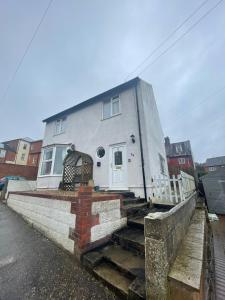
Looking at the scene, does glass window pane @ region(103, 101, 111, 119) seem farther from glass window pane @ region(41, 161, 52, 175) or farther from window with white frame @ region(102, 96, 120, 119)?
glass window pane @ region(41, 161, 52, 175)

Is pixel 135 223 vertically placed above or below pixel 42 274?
above

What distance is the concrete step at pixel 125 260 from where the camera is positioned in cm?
203

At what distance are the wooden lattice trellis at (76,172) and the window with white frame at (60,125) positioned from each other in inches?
125

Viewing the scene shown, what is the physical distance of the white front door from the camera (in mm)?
6653

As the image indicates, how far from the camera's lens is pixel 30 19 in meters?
5.15

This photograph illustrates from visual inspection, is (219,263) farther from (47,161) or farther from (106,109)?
(47,161)

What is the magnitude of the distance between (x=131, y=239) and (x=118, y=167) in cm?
426

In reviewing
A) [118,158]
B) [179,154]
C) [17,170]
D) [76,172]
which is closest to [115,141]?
[118,158]

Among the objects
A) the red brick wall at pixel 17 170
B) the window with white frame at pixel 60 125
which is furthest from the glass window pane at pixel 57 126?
the red brick wall at pixel 17 170

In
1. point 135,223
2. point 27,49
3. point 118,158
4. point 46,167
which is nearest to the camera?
point 135,223

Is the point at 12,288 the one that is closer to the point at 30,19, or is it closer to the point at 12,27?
the point at 30,19

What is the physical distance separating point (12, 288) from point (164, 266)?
2154mm

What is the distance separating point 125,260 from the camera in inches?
91.9

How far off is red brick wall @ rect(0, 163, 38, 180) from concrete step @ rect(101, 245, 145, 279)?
16888 millimetres
